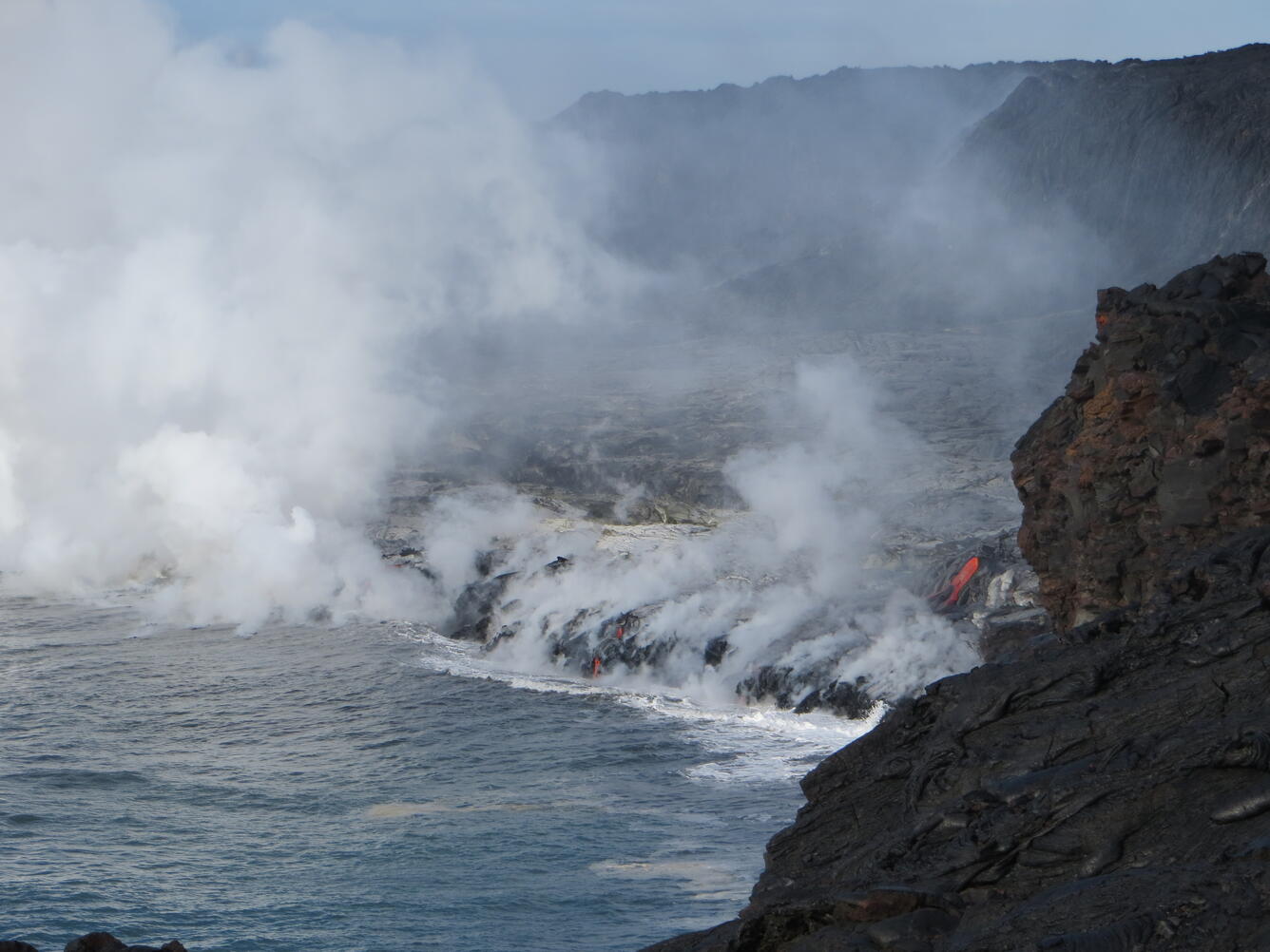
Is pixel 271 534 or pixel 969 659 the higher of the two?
pixel 271 534

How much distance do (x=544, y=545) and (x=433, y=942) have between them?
42.0 m

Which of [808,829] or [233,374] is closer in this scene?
[808,829]

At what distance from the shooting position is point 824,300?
4847 inches

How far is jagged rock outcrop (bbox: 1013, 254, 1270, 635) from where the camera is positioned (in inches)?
1081

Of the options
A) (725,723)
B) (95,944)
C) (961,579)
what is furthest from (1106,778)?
(961,579)

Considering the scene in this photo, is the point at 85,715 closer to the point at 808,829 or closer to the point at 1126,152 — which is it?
the point at 808,829

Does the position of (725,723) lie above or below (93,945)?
above

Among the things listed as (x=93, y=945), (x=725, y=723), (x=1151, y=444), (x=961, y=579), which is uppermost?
(x=961, y=579)

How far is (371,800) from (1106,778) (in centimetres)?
2745

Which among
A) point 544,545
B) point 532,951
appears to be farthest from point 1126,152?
point 532,951

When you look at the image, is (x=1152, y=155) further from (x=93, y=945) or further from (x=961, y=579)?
(x=93, y=945)

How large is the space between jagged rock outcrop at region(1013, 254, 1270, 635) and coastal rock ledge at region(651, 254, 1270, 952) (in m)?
0.06

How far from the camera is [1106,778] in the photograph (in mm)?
15781

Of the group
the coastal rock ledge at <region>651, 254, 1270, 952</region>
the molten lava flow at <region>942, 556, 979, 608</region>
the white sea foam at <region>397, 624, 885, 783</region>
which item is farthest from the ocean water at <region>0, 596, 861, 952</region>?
the coastal rock ledge at <region>651, 254, 1270, 952</region>
